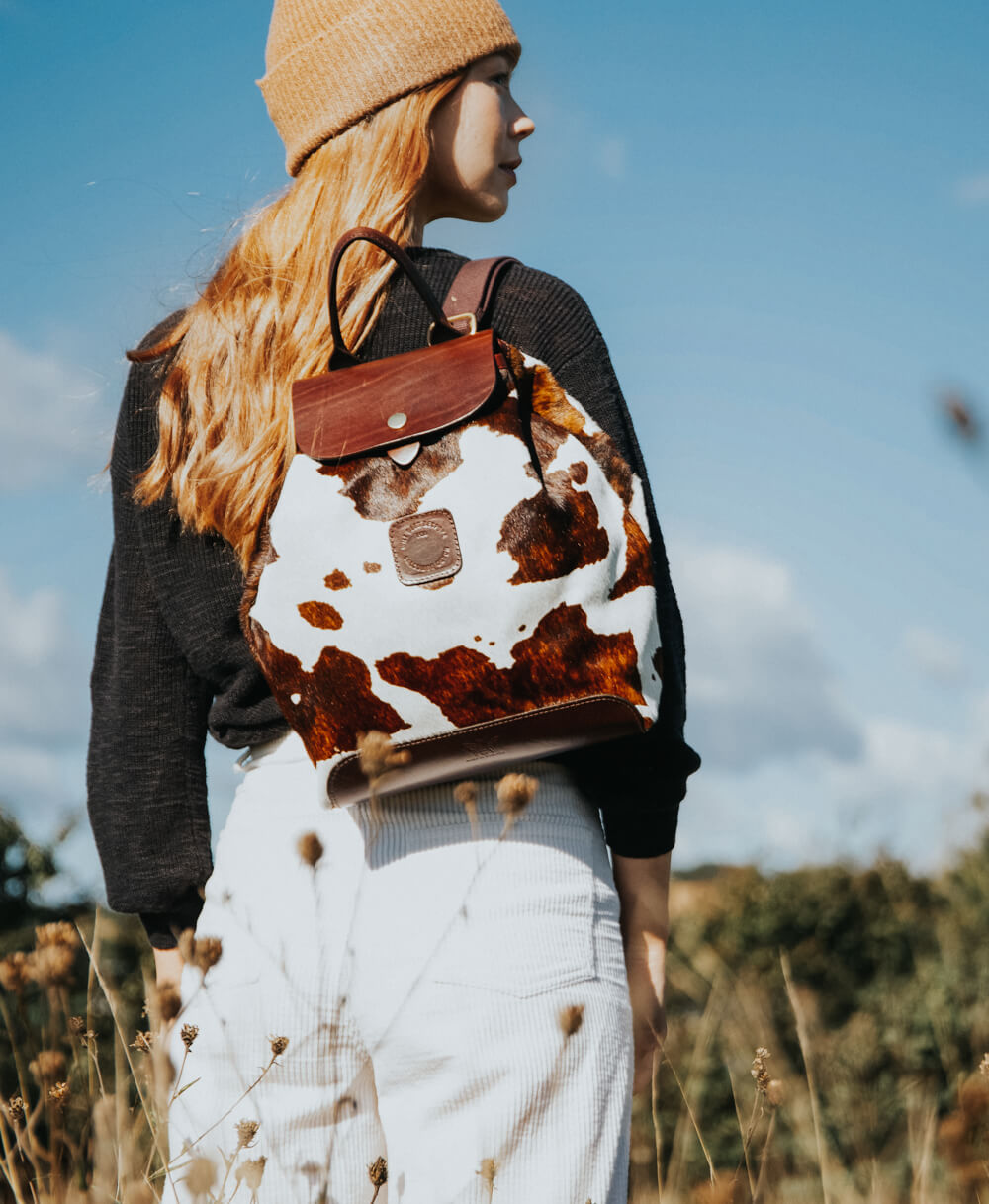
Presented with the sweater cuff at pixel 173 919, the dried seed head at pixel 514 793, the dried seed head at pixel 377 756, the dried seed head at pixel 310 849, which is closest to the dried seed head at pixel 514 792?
the dried seed head at pixel 514 793

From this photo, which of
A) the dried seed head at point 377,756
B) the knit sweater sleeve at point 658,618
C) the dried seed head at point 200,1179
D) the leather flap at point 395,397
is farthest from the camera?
the knit sweater sleeve at point 658,618

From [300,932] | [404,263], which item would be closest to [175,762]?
[300,932]

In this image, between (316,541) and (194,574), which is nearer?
(316,541)

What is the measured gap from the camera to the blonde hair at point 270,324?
153cm

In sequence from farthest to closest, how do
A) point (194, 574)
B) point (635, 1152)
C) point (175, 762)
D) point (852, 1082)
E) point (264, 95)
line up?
point (852, 1082) < point (635, 1152) < point (264, 95) < point (175, 762) < point (194, 574)

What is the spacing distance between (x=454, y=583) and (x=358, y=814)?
29 centimetres

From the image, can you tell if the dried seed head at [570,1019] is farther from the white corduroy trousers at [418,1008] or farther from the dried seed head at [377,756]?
the dried seed head at [377,756]

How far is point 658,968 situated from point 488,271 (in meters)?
0.89

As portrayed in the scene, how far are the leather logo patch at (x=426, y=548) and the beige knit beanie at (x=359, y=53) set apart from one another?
695 mm

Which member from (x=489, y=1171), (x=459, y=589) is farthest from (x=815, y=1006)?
(x=459, y=589)

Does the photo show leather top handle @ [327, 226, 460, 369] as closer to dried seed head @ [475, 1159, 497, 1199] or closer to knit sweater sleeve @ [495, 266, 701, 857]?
knit sweater sleeve @ [495, 266, 701, 857]

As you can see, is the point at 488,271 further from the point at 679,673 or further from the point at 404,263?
the point at 679,673

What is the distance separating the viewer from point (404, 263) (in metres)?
1.41

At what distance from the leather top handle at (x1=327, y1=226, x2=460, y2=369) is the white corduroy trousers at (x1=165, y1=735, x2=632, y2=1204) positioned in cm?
52
